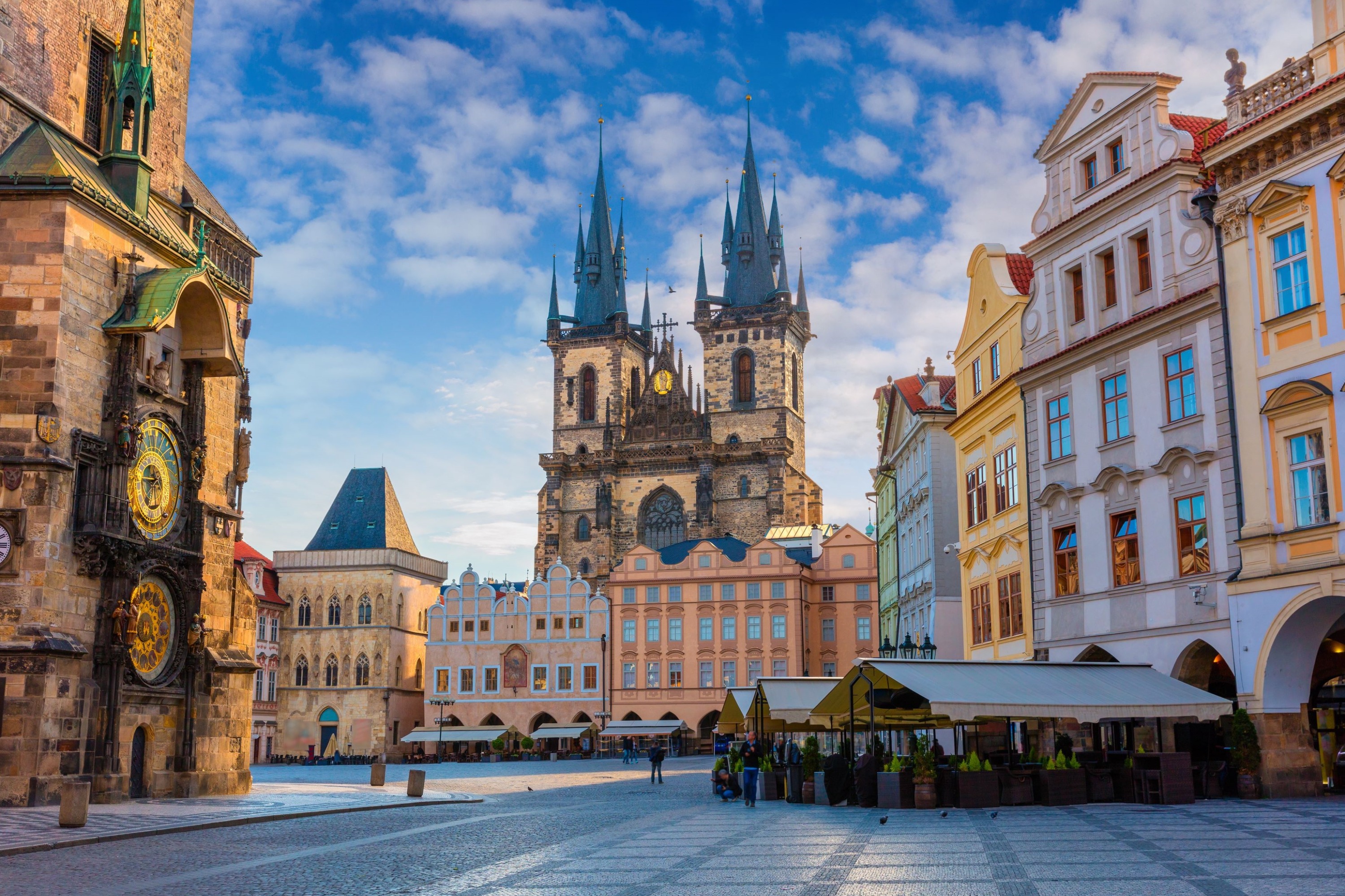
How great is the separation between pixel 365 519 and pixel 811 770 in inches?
2666

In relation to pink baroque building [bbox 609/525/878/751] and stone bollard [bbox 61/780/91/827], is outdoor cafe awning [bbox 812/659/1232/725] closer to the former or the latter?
stone bollard [bbox 61/780/91/827]

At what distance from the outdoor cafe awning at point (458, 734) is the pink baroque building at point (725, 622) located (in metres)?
6.80

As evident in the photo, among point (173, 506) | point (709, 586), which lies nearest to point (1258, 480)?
point (173, 506)

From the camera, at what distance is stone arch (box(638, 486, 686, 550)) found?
312 feet

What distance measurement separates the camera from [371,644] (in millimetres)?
83250

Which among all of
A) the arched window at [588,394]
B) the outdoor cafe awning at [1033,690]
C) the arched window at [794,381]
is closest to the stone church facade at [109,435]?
the outdoor cafe awning at [1033,690]

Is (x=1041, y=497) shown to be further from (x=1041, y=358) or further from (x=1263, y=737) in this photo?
(x=1263, y=737)

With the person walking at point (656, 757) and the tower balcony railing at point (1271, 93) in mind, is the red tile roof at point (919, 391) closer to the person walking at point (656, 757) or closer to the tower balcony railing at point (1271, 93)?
the person walking at point (656, 757)

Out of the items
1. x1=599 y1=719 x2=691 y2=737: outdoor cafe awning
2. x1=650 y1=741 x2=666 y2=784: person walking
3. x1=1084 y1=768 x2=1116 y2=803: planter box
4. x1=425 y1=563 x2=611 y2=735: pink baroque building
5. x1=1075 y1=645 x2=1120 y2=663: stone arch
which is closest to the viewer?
x1=1084 y1=768 x2=1116 y2=803: planter box

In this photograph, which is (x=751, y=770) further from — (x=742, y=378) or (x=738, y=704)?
(x=742, y=378)

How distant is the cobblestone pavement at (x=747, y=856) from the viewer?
39.9 feet

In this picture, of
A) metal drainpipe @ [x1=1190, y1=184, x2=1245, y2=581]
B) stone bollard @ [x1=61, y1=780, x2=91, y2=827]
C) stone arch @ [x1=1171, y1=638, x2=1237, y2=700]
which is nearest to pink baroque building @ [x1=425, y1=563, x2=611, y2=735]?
stone arch @ [x1=1171, y1=638, x2=1237, y2=700]

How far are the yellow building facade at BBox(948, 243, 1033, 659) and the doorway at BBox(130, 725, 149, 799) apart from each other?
18.9m

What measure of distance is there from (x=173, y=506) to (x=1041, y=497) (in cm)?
1827
